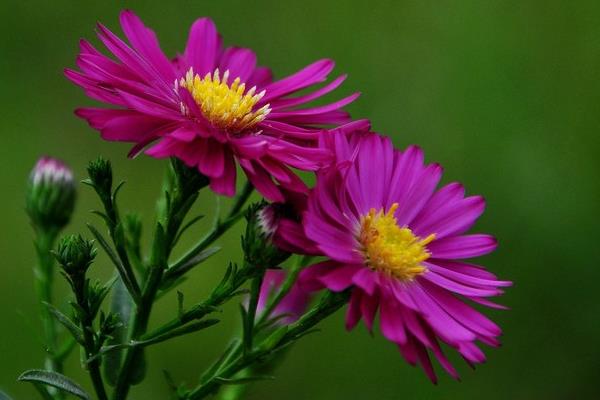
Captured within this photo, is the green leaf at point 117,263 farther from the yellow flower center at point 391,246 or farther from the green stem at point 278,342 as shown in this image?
the yellow flower center at point 391,246

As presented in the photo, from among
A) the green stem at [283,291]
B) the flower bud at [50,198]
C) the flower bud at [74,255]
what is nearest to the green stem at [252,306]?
the green stem at [283,291]

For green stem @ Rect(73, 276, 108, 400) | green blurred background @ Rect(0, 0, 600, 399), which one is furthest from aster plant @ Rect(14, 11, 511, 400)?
green blurred background @ Rect(0, 0, 600, 399)

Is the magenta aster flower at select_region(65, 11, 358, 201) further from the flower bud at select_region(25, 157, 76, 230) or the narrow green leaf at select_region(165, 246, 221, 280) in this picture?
the flower bud at select_region(25, 157, 76, 230)

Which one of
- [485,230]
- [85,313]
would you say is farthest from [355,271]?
[485,230]

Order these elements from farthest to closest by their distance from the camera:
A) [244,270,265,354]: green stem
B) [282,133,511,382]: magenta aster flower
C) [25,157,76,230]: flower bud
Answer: [25,157,76,230]: flower bud
[244,270,265,354]: green stem
[282,133,511,382]: magenta aster flower

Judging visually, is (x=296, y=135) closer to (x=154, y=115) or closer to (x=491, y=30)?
(x=154, y=115)

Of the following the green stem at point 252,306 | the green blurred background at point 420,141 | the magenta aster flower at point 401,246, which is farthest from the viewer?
the green blurred background at point 420,141
